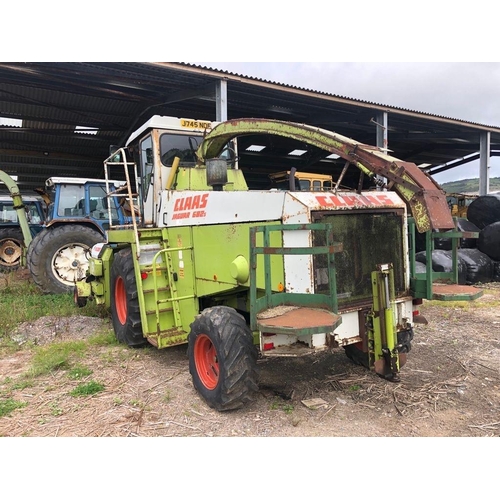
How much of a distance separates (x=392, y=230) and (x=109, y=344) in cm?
358

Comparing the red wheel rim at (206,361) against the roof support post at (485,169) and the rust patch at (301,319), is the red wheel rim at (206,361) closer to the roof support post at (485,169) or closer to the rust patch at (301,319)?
the rust patch at (301,319)

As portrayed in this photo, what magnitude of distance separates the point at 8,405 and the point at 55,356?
110cm

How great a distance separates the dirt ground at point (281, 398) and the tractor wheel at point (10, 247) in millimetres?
6781

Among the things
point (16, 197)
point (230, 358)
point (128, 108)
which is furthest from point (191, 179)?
point (128, 108)

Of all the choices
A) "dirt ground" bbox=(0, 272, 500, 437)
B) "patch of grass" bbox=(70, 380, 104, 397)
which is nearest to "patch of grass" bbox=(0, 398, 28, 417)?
"dirt ground" bbox=(0, 272, 500, 437)

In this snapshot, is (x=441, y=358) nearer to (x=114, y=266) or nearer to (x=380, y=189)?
(x=380, y=189)

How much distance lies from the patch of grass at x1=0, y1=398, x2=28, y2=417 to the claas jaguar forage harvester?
4.27ft

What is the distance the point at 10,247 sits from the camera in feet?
36.1

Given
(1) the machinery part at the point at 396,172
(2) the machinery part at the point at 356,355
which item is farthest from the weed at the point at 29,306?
(1) the machinery part at the point at 396,172

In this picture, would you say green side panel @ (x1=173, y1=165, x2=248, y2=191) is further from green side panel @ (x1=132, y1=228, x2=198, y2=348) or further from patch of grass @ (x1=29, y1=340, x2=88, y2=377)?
patch of grass @ (x1=29, y1=340, x2=88, y2=377)

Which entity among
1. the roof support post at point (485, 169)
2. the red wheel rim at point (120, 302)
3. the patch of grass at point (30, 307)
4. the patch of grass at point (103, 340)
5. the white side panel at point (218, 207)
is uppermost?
the roof support post at point (485, 169)

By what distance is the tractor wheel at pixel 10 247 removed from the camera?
35.7 ft

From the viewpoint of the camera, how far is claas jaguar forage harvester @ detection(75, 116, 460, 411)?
120 inches

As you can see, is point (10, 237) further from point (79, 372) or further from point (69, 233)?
point (79, 372)
